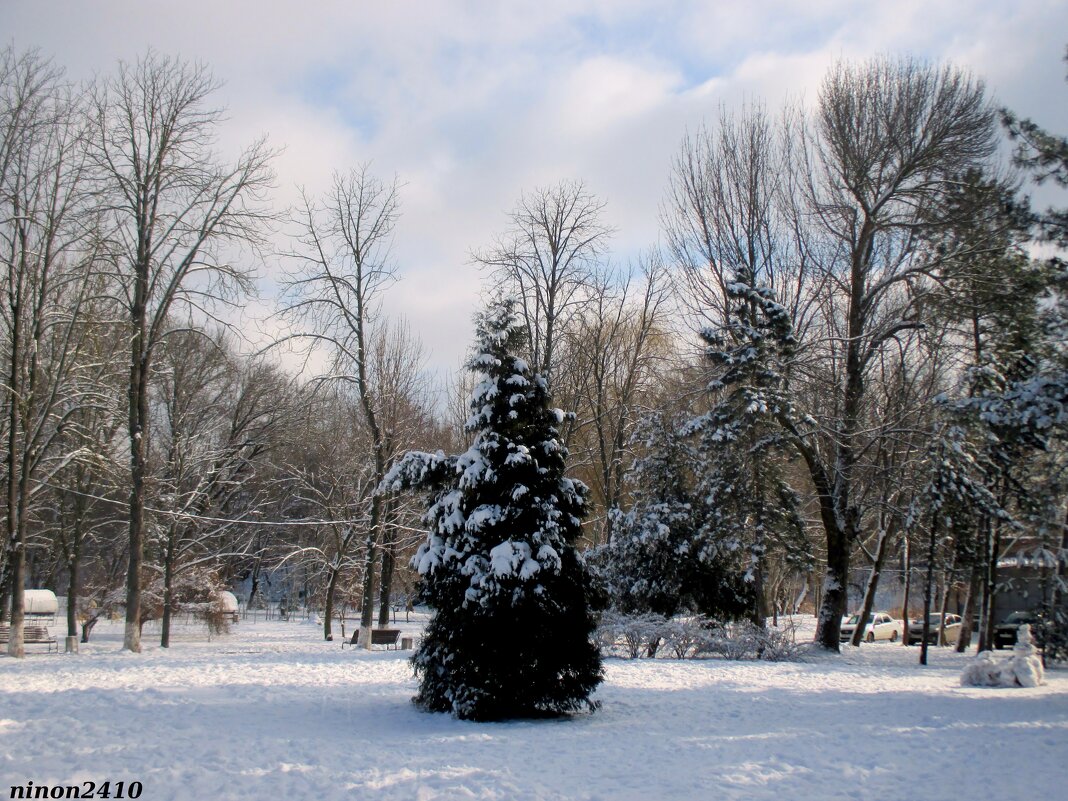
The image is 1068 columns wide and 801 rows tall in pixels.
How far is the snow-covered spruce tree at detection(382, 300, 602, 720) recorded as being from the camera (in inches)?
436

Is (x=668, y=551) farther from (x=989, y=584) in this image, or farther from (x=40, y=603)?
(x=40, y=603)

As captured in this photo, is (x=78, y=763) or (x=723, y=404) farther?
(x=723, y=404)

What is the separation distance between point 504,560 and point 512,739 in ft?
7.33

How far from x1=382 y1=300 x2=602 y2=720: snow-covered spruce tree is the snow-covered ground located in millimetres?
521

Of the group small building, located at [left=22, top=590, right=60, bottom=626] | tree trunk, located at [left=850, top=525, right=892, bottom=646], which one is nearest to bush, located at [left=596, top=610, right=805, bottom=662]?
tree trunk, located at [left=850, top=525, right=892, bottom=646]

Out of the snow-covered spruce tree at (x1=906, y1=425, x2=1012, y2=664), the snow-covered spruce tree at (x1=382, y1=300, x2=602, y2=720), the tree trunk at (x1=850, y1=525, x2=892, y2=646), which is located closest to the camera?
the snow-covered spruce tree at (x1=382, y1=300, x2=602, y2=720)

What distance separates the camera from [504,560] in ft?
36.1

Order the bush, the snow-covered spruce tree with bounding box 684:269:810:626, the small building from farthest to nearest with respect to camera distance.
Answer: the small building
the snow-covered spruce tree with bounding box 684:269:810:626
the bush

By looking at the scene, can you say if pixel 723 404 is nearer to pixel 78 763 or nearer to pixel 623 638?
pixel 623 638

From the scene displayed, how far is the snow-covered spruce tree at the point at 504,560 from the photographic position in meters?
11.1

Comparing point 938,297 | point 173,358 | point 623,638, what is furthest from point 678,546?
point 173,358

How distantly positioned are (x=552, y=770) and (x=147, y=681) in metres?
7.69

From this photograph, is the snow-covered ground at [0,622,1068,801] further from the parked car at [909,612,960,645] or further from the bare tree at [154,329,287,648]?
the parked car at [909,612,960,645]

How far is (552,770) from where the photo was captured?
324 inches
